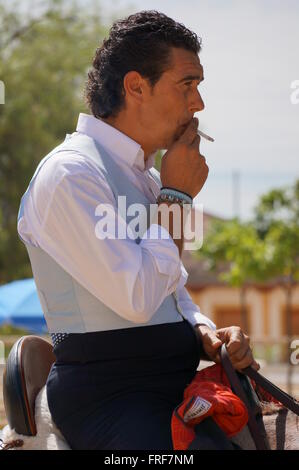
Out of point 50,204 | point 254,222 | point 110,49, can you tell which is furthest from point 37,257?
point 254,222

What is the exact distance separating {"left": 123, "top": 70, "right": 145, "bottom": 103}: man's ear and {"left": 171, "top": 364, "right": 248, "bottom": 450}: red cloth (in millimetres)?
726

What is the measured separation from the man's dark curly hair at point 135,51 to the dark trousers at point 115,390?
598 mm

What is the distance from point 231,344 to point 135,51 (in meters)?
0.76

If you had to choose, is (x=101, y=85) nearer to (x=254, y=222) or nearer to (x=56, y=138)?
(x=56, y=138)

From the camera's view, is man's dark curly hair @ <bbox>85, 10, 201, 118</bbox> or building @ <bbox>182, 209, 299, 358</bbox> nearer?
man's dark curly hair @ <bbox>85, 10, 201, 118</bbox>

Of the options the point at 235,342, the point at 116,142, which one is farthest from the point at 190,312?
the point at 116,142

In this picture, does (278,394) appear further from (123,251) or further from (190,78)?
(190,78)

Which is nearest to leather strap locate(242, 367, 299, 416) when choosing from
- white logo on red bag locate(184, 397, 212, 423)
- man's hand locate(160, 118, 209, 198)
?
white logo on red bag locate(184, 397, 212, 423)

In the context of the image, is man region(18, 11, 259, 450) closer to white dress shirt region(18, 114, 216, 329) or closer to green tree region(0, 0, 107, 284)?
white dress shirt region(18, 114, 216, 329)

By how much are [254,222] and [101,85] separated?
1834cm

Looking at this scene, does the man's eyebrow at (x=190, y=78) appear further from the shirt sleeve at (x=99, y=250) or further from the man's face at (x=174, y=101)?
the shirt sleeve at (x=99, y=250)

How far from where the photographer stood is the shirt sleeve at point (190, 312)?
7.64ft

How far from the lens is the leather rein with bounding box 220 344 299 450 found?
6.45 ft

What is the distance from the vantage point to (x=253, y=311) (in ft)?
100
